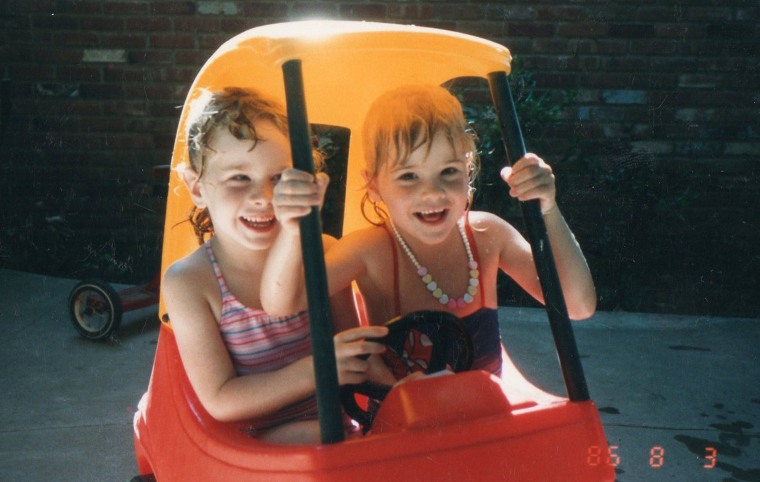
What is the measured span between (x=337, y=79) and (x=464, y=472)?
862 mm

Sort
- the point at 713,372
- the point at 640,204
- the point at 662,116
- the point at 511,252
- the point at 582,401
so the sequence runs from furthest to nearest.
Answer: the point at 662,116 < the point at 640,204 < the point at 713,372 < the point at 511,252 < the point at 582,401

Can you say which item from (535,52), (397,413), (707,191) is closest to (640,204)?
(707,191)

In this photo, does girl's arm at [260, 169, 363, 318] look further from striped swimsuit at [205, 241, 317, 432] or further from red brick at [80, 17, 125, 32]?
red brick at [80, 17, 125, 32]

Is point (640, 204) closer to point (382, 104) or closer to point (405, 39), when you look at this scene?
point (382, 104)

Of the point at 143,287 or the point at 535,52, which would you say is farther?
the point at 535,52

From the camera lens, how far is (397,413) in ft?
4.72

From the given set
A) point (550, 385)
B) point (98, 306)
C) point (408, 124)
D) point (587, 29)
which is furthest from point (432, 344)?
point (587, 29)

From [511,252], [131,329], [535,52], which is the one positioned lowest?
[131,329]

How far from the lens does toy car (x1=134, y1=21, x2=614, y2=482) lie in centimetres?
134

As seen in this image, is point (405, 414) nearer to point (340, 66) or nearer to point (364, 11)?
point (340, 66)

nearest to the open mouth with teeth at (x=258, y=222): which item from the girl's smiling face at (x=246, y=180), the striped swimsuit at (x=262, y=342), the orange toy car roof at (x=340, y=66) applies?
the girl's smiling face at (x=246, y=180)

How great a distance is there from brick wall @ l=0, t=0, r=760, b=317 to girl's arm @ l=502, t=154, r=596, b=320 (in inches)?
92.9

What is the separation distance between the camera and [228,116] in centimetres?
166

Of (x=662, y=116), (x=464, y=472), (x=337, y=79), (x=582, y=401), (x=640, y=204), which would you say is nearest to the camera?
(x=464, y=472)
